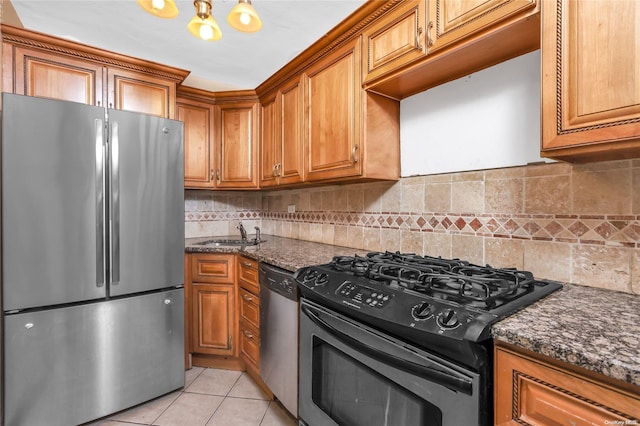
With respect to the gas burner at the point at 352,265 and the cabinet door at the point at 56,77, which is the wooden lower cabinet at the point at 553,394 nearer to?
the gas burner at the point at 352,265

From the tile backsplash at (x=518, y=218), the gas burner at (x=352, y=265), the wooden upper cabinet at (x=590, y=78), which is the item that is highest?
the wooden upper cabinet at (x=590, y=78)

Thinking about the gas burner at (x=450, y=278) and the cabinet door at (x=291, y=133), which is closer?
the gas burner at (x=450, y=278)

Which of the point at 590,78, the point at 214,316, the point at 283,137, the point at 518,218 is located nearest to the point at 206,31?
the point at 283,137

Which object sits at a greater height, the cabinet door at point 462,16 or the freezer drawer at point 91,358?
the cabinet door at point 462,16

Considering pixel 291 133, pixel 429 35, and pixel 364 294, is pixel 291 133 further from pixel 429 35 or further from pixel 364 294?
pixel 364 294

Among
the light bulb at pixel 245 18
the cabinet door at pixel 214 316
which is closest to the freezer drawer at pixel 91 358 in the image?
the cabinet door at pixel 214 316

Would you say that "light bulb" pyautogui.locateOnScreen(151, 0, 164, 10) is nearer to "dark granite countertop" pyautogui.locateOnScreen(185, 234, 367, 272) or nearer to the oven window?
"dark granite countertop" pyautogui.locateOnScreen(185, 234, 367, 272)

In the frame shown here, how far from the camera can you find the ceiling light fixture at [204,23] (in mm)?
1489

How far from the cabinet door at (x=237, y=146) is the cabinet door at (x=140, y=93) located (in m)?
0.52

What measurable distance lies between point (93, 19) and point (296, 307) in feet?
7.62

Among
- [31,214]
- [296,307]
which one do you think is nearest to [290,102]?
[296,307]

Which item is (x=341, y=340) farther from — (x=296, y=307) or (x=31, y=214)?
(x=31, y=214)

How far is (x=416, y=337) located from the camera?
0.92 m

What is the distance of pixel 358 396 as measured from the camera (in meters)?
1.17
